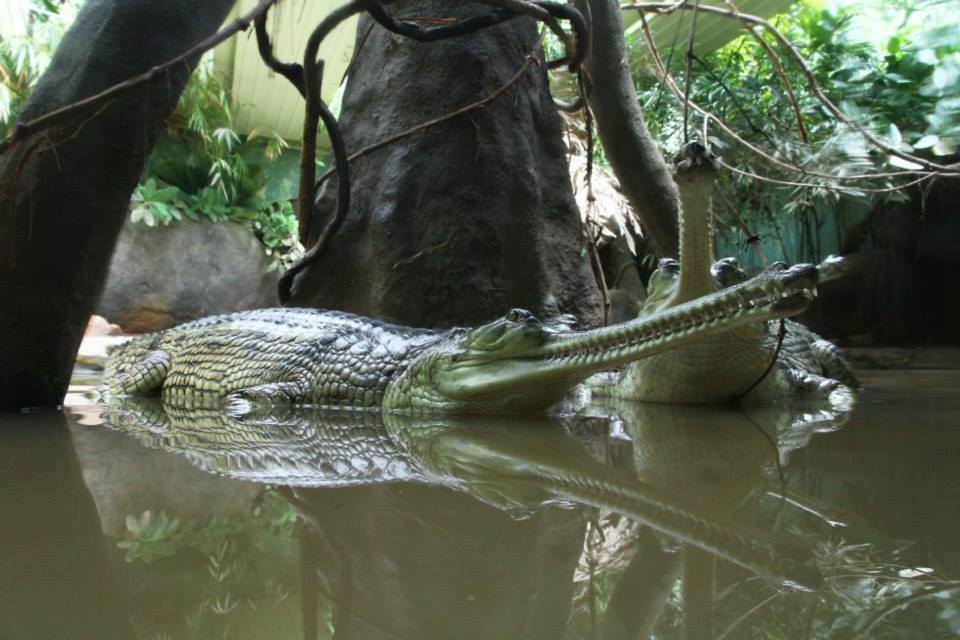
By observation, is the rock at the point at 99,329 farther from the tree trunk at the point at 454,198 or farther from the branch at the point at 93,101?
the branch at the point at 93,101

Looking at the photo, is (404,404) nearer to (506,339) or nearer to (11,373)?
(506,339)

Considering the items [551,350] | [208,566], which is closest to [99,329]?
[551,350]

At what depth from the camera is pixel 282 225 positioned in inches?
473

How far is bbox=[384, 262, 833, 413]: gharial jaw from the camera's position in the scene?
1.84 m

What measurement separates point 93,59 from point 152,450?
1.58m

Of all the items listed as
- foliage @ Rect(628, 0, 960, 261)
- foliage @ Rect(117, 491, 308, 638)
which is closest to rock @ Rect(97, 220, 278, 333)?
foliage @ Rect(628, 0, 960, 261)

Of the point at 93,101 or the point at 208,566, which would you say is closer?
the point at 208,566

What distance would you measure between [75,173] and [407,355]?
4.90 feet

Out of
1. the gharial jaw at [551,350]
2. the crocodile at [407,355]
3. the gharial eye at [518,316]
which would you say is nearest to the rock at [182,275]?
the crocodile at [407,355]

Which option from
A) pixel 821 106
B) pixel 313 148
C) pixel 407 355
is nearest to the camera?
pixel 407 355

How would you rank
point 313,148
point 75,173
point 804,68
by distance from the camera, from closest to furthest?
point 75,173, point 804,68, point 313,148

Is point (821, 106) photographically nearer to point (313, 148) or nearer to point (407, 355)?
point (313, 148)

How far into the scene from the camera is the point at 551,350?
8.68 ft

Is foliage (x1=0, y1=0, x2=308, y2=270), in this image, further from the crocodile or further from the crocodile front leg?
the crocodile
